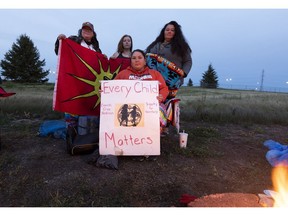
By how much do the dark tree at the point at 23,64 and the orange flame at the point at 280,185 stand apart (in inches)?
1418

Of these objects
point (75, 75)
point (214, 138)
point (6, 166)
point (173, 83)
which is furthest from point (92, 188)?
point (214, 138)

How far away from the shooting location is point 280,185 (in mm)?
3545

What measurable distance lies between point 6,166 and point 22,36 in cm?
3779

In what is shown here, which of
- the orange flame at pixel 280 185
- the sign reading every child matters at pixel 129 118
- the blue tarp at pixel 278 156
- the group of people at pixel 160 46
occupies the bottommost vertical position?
the orange flame at pixel 280 185

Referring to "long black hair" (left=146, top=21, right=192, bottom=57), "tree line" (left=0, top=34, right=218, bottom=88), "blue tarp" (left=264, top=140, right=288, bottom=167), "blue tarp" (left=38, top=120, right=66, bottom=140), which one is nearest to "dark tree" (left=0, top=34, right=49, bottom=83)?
"tree line" (left=0, top=34, right=218, bottom=88)

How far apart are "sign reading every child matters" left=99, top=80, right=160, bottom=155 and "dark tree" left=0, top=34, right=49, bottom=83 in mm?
34927

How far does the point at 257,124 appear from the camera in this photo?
7.48 m

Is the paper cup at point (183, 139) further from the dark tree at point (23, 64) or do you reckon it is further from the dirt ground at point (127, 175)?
the dark tree at point (23, 64)

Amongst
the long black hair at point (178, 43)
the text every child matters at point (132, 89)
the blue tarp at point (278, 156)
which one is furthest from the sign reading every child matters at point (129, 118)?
the blue tarp at point (278, 156)

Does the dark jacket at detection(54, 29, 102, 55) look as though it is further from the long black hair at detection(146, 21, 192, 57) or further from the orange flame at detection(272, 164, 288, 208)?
the orange flame at detection(272, 164, 288, 208)

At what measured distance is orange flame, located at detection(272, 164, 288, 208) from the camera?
284 cm

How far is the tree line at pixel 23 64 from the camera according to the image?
36.3m

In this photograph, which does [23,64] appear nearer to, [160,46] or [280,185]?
[160,46]

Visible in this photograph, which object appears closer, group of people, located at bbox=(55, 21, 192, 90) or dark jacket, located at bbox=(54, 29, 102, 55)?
dark jacket, located at bbox=(54, 29, 102, 55)
